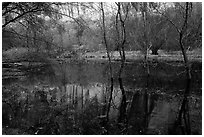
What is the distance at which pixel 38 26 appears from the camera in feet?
29.1

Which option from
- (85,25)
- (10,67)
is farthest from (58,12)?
(10,67)

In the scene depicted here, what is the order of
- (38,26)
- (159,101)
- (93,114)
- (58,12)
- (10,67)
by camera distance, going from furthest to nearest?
(10,67), (159,101), (93,114), (38,26), (58,12)

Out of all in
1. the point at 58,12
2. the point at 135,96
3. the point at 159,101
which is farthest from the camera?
the point at 135,96

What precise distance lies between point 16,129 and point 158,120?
544cm

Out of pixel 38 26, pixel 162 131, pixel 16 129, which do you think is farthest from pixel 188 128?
pixel 38 26

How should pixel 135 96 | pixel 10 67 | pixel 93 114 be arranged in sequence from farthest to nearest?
pixel 10 67
pixel 135 96
pixel 93 114

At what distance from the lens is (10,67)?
95.6ft

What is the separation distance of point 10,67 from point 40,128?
22691 mm

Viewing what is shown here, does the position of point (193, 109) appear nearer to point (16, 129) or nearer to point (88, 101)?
point (88, 101)

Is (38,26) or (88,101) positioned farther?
(88,101)

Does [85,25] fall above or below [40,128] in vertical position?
above

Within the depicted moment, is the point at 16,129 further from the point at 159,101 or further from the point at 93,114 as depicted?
the point at 159,101

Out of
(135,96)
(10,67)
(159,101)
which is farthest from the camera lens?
(10,67)

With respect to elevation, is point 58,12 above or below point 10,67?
above
